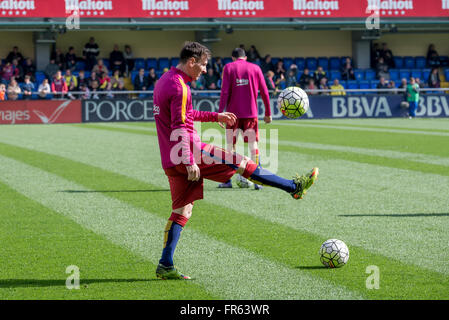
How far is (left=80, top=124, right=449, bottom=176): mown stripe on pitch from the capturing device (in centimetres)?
1342

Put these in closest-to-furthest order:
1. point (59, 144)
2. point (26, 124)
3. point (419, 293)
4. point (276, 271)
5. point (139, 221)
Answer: point (419, 293), point (276, 271), point (139, 221), point (59, 144), point (26, 124)

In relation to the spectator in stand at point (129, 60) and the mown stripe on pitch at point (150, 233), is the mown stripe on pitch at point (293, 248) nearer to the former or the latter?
the mown stripe on pitch at point (150, 233)

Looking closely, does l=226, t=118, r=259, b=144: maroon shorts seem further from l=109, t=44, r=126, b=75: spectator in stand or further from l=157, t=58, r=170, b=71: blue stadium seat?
l=157, t=58, r=170, b=71: blue stadium seat

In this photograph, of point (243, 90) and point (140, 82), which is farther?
point (140, 82)

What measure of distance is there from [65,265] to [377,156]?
982 cm

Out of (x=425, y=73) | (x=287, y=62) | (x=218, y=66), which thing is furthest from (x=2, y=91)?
(x=425, y=73)

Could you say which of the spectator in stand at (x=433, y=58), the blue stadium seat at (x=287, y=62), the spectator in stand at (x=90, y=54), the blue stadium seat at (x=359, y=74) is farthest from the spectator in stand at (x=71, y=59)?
the spectator in stand at (x=433, y=58)

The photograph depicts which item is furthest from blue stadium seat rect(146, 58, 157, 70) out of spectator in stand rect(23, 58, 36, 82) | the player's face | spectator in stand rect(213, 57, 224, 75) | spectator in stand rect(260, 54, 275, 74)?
the player's face

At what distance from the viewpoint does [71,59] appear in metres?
33.2

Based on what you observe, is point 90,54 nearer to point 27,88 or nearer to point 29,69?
point 29,69

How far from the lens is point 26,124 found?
2811cm

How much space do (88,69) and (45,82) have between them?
470 centimetres

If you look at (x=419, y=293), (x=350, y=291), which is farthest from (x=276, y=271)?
(x=419, y=293)
